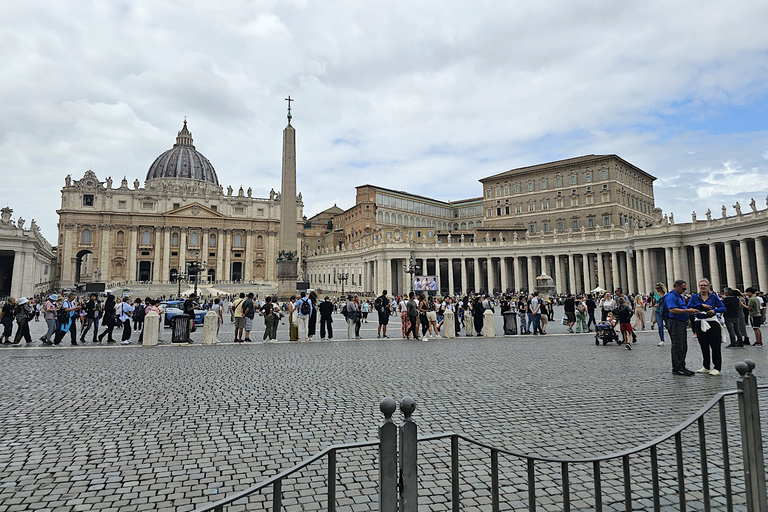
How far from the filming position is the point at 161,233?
80875 mm

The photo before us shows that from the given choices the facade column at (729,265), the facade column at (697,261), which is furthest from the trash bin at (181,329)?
the facade column at (697,261)

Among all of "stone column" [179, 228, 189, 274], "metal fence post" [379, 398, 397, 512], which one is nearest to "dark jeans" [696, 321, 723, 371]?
"metal fence post" [379, 398, 397, 512]

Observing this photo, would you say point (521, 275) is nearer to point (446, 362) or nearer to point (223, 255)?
point (446, 362)

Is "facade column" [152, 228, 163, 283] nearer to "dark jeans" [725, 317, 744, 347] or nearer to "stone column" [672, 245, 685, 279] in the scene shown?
"stone column" [672, 245, 685, 279]

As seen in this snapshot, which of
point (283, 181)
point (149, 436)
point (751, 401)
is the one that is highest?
point (283, 181)

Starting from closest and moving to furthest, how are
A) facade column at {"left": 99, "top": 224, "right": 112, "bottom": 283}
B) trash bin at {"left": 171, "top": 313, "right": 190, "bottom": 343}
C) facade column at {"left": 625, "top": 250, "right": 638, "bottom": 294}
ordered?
trash bin at {"left": 171, "top": 313, "right": 190, "bottom": 343}
facade column at {"left": 625, "top": 250, "right": 638, "bottom": 294}
facade column at {"left": 99, "top": 224, "right": 112, "bottom": 283}

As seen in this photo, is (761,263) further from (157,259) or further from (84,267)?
(84,267)

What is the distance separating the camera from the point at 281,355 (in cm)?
1184

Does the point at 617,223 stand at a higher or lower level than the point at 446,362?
higher

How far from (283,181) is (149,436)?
25.7 metres

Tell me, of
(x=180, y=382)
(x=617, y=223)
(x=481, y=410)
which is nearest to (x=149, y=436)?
(x=180, y=382)

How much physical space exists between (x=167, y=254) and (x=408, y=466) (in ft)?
289

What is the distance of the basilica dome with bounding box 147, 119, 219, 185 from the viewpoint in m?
96.1

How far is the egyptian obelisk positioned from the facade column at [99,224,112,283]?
207 feet
